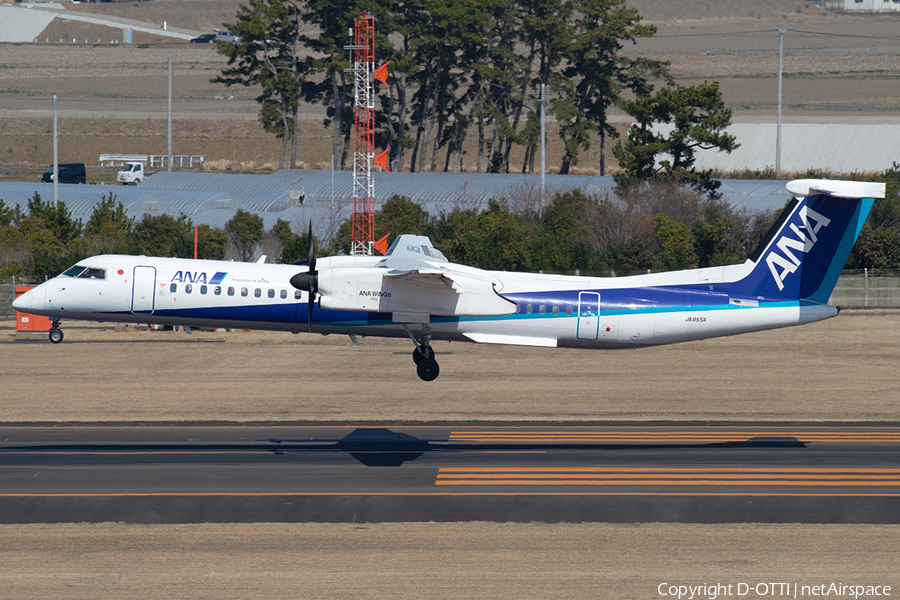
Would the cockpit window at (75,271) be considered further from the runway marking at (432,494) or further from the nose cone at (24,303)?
the runway marking at (432,494)

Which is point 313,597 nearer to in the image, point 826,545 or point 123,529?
point 123,529

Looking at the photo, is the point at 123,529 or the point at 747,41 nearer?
the point at 123,529

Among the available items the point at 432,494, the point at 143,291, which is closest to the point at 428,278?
the point at 432,494

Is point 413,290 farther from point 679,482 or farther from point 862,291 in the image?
point 862,291

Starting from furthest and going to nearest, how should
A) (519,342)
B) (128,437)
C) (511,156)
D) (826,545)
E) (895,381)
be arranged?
(511,156), (895,381), (128,437), (519,342), (826,545)

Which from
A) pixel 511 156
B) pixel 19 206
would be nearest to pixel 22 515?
pixel 19 206

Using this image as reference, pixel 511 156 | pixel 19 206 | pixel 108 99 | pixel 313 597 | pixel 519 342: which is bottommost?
pixel 313 597

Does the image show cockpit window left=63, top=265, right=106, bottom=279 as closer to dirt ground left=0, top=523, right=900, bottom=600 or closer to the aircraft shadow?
the aircraft shadow

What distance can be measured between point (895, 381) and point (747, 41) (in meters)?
160

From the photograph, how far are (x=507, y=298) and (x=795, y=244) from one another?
9424 mm

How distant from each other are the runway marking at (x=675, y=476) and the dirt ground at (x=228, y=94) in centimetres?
9886

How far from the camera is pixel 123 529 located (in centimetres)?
2475

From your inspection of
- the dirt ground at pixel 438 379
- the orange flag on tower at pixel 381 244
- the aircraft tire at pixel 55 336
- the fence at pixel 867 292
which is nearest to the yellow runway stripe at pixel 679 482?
the dirt ground at pixel 438 379

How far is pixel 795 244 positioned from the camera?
100 ft
